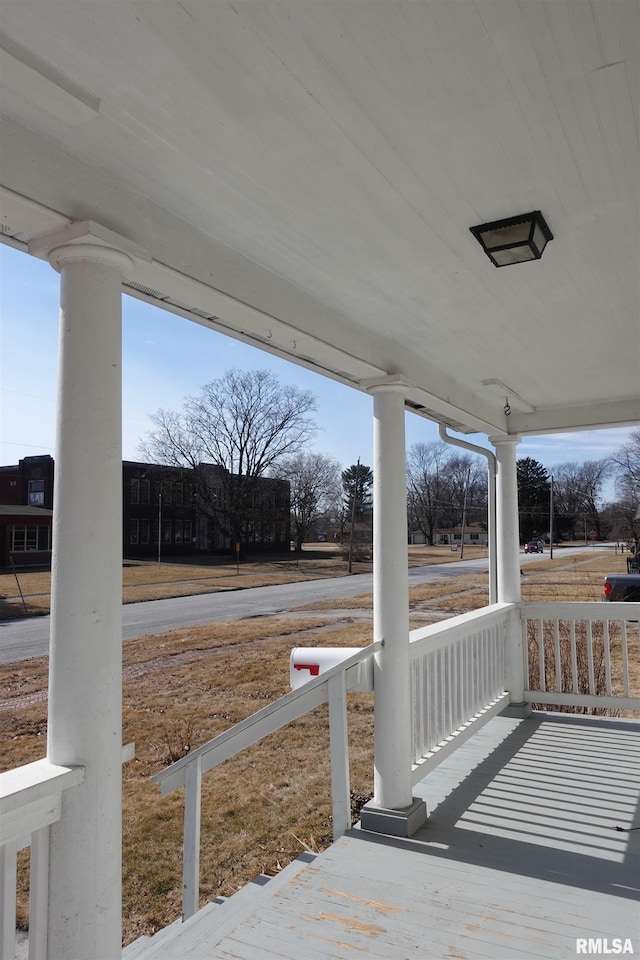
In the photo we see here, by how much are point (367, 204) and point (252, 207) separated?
34 centimetres

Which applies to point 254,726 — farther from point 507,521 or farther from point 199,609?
point 199,609

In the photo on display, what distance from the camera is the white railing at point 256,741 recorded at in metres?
2.29

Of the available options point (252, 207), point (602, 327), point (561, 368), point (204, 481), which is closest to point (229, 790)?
point (561, 368)

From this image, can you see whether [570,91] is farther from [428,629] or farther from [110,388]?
[428,629]

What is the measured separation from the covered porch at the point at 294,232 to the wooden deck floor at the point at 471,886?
2cm

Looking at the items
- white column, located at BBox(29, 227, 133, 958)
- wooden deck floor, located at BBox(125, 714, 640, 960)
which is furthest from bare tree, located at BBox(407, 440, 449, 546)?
white column, located at BBox(29, 227, 133, 958)

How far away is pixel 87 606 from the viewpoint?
159cm

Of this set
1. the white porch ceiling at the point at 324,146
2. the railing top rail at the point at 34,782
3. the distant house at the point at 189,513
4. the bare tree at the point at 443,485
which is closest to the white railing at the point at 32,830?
the railing top rail at the point at 34,782

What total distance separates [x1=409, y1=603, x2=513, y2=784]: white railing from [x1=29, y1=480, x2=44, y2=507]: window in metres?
8.16

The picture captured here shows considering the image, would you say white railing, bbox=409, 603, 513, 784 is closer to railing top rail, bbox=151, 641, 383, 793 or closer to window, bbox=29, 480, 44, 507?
railing top rail, bbox=151, 641, 383, 793

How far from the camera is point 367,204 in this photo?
1.87 m

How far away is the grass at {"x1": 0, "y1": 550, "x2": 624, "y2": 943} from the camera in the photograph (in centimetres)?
434

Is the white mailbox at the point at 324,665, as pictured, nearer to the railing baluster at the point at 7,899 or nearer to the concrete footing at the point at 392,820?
the concrete footing at the point at 392,820

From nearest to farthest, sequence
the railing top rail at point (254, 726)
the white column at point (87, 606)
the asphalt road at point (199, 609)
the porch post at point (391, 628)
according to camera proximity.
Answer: the white column at point (87, 606) → the railing top rail at point (254, 726) → the porch post at point (391, 628) → the asphalt road at point (199, 609)
